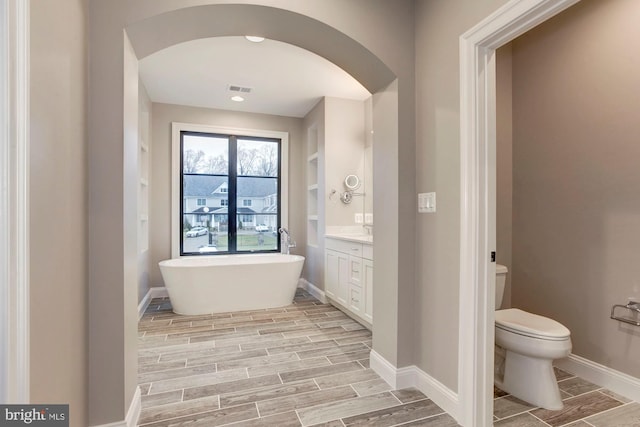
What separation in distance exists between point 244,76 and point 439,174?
8.38 feet

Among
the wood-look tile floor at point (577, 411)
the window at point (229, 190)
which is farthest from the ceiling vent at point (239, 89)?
the wood-look tile floor at point (577, 411)

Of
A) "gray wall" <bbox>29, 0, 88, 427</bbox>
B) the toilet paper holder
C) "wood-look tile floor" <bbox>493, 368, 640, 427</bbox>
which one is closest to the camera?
"gray wall" <bbox>29, 0, 88, 427</bbox>

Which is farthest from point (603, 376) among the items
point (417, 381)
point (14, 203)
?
point (14, 203)

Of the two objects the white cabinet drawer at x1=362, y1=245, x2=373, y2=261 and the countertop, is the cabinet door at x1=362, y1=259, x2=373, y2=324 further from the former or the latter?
the countertop

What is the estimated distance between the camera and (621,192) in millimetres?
2031

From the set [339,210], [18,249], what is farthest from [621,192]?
[18,249]

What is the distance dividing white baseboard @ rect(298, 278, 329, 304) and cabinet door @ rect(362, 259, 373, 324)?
1.09 metres

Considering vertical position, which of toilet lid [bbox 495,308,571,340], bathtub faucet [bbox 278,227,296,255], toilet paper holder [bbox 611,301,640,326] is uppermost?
bathtub faucet [bbox 278,227,296,255]

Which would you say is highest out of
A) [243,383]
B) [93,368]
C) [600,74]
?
[600,74]

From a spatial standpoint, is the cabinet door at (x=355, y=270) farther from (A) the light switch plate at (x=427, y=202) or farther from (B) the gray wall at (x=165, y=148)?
(B) the gray wall at (x=165, y=148)

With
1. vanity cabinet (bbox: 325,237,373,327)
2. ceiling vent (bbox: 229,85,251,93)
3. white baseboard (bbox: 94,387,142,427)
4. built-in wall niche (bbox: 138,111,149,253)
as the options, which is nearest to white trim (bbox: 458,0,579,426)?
vanity cabinet (bbox: 325,237,373,327)

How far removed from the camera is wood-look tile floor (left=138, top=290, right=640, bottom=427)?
68.6 inches

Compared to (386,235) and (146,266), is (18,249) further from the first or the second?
(146,266)

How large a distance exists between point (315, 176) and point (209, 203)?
162 cm
